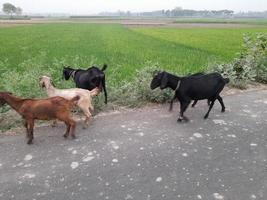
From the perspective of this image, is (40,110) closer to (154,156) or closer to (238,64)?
(154,156)

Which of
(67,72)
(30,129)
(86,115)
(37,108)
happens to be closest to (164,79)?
(86,115)

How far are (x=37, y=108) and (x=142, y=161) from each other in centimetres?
202

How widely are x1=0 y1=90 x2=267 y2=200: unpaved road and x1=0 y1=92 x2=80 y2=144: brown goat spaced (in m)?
0.45

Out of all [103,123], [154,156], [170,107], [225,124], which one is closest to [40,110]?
[103,123]

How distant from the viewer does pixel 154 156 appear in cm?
508

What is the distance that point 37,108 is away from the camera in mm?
5309

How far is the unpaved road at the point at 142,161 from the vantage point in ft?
13.6

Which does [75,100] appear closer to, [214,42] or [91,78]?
[91,78]

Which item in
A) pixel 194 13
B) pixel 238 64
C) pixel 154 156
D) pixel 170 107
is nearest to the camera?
pixel 154 156

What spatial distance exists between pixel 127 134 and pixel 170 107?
1.72 metres

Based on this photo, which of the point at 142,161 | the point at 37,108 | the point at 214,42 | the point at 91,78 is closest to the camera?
the point at 142,161

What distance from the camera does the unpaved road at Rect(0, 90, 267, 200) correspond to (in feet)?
13.6

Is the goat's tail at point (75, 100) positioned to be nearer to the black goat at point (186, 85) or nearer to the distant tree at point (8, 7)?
the black goat at point (186, 85)

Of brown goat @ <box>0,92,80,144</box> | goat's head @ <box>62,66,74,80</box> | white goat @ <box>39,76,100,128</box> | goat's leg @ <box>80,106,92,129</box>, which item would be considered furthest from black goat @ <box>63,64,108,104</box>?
brown goat @ <box>0,92,80,144</box>
